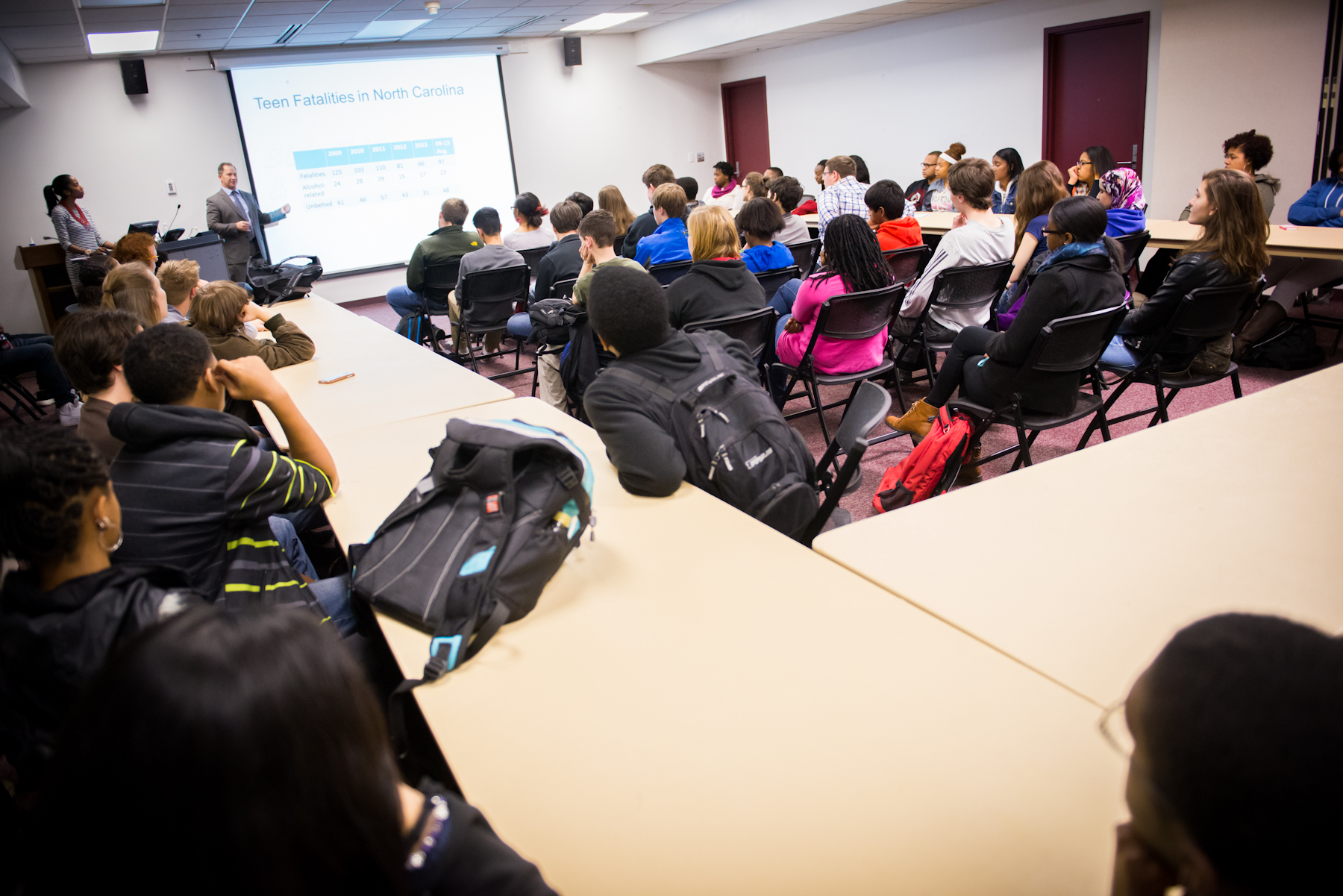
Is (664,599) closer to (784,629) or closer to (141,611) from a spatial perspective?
(784,629)

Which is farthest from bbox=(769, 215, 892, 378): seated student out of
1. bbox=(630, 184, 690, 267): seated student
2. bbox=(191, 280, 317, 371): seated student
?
bbox=(191, 280, 317, 371): seated student

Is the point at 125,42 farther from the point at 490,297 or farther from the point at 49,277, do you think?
the point at 490,297

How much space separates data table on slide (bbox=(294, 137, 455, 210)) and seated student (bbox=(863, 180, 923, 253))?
652cm

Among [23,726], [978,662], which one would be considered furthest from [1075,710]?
[23,726]

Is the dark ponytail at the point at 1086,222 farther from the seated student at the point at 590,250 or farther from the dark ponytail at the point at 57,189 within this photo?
the dark ponytail at the point at 57,189

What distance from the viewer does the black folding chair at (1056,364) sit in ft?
8.43

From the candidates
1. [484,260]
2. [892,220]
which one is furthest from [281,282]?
[892,220]

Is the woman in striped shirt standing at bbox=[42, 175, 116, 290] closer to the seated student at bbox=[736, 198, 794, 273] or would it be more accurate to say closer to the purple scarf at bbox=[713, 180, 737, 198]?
the purple scarf at bbox=[713, 180, 737, 198]

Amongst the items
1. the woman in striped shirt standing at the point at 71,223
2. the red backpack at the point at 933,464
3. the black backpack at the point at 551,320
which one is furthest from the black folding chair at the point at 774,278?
the woman in striped shirt standing at the point at 71,223

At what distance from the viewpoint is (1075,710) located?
1066mm

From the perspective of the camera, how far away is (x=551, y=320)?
143 inches

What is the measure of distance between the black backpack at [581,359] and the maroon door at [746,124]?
8696mm

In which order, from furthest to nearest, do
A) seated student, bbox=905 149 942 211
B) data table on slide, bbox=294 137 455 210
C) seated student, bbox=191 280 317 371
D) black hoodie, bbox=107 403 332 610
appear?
data table on slide, bbox=294 137 455 210 < seated student, bbox=905 149 942 211 < seated student, bbox=191 280 317 371 < black hoodie, bbox=107 403 332 610

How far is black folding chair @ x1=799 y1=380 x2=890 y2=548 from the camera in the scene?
1808 millimetres
